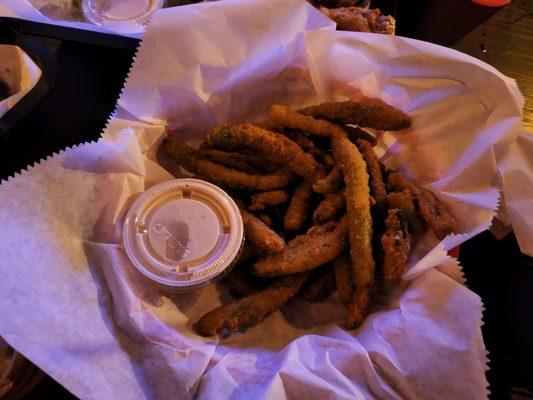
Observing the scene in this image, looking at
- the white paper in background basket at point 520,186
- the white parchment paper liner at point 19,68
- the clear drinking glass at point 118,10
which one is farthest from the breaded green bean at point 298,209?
the clear drinking glass at point 118,10

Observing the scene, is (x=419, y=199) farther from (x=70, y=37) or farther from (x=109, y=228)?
(x=70, y=37)

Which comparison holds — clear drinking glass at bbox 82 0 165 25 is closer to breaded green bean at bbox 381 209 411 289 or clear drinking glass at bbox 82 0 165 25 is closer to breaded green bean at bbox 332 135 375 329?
breaded green bean at bbox 332 135 375 329

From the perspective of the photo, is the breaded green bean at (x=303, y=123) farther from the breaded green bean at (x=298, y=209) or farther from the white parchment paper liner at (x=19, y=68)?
the white parchment paper liner at (x=19, y=68)

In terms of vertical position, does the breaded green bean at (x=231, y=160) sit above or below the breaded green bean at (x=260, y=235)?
above

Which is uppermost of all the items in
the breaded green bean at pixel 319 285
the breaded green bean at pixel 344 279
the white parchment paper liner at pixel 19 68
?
the white parchment paper liner at pixel 19 68

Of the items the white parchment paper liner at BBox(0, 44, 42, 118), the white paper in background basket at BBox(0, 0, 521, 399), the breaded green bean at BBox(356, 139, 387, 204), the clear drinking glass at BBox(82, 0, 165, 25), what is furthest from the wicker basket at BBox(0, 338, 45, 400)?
the clear drinking glass at BBox(82, 0, 165, 25)

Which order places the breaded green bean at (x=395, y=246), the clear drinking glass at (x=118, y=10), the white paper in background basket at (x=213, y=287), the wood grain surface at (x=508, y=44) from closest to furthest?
the white paper in background basket at (x=213, y=287) → the breaded green bean at (x=395, y=246) → the clear drinking glass at (x=118, y=10) → the wood grain surface at (x=508, y=44)

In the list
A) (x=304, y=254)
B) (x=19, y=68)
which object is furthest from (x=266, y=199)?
(x=19, y=68)
